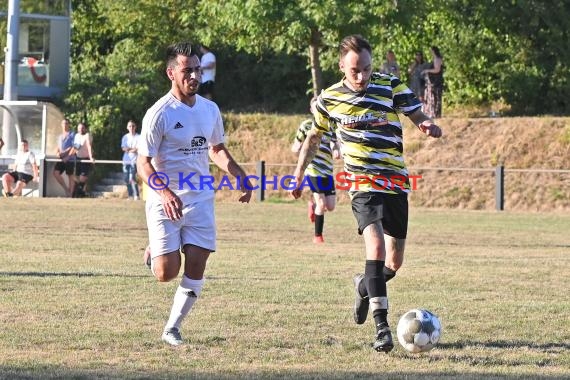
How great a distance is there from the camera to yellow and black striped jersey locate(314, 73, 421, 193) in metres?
8.34

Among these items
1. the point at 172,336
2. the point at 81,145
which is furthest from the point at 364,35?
the point at 172,336

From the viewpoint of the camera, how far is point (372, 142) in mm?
8344

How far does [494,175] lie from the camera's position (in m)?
29.8

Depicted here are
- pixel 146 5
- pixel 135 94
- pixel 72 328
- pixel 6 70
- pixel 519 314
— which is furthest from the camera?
pixel 146 5

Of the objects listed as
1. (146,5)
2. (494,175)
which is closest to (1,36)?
(146,5)

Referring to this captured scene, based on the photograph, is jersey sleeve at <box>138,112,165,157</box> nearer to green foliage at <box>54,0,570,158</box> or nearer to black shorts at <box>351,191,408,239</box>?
black shorts at <box>351,191,408,239</box>

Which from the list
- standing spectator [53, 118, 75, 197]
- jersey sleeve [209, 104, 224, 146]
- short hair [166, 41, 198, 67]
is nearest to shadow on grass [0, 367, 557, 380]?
jersey sleeve [209, 104, 224, 146]

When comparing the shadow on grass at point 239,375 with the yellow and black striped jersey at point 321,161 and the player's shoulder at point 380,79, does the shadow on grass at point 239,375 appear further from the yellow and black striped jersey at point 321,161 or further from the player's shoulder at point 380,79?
the yellow and black striped jersey at point 321,161


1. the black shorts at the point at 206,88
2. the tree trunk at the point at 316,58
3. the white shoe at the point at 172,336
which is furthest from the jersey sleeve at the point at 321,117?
the tree trunk at the point at 316,58

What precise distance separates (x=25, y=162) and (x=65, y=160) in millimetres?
1039

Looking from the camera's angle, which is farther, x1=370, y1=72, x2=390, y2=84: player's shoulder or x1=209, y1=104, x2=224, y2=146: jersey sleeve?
x1=370, y1=72, x2=390, y2=84: player's shoulder

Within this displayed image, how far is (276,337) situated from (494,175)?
22.1 m

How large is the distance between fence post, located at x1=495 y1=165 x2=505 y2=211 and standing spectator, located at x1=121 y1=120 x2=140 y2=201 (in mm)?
8381

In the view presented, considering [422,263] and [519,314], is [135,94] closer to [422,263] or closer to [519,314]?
[422,263]
